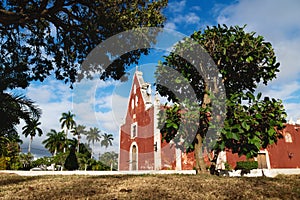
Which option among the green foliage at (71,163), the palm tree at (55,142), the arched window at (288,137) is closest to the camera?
the arched window at (288,137)

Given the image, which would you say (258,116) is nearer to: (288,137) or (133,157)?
(133,157)

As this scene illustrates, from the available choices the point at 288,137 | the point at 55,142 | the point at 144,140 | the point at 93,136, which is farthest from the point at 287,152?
the point at 93,136

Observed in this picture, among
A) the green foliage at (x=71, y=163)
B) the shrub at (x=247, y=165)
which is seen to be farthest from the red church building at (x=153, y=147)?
the green foliage at (x=71, y=163)

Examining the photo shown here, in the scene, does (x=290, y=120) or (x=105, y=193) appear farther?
(x=290, y=120)

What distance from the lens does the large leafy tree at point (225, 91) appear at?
850 cm

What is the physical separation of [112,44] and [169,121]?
141 inches

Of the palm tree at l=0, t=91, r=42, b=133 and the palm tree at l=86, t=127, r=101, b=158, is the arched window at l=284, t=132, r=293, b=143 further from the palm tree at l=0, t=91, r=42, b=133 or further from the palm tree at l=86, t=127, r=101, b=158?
the palm tree at l=86, t=127, r=101, b=158

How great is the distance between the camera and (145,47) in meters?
9.67

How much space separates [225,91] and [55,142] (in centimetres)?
4800

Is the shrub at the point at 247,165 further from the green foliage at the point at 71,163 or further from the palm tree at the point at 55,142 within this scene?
the palm tree at the point at 55,142

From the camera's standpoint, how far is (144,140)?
23.0 m

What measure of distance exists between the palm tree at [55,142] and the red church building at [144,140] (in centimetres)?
2802

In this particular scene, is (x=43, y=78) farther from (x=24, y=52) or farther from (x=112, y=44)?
(x=112, y=44)

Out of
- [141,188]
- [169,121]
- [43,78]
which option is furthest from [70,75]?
[141,188]
